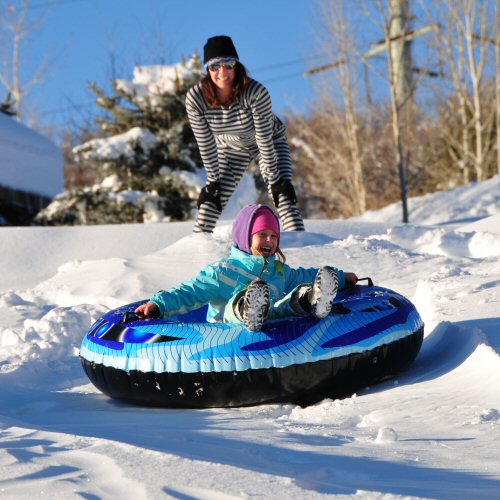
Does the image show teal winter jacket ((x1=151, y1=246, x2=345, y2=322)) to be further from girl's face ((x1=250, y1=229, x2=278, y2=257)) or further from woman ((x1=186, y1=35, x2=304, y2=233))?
woman ((x1=186, y1=35, x2=304, y2=233))

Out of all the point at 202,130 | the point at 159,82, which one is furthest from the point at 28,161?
the point at 202,130

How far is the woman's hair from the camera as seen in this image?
513 centimetres

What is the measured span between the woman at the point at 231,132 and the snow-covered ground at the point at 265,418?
1.16 feet

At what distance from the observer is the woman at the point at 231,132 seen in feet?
16.7

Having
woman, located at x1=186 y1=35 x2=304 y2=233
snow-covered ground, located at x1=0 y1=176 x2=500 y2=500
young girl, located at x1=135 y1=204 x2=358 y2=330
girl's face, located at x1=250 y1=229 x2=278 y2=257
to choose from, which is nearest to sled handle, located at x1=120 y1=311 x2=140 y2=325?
young girl, located at x1=135 y1=204 x2=358 y2=330

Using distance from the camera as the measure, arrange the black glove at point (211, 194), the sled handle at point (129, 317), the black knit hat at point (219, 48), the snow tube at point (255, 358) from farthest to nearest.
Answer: the black glove at point (211, 194) < the black knit hat at point (219, 48) < the sled handle at point (129, 317) < the snow tube at point (255, 358)

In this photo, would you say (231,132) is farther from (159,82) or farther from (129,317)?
(159,82)

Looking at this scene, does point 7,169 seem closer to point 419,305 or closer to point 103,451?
point 419,305

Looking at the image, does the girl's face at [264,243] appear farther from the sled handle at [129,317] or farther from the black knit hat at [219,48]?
the black knit hat at [219,48]

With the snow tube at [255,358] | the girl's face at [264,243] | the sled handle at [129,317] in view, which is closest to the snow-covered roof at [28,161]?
the sled handle at [129,317]

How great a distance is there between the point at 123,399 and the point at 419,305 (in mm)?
1962

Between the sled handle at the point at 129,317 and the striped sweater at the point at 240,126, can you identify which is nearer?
the sled handle at the point at 129,317

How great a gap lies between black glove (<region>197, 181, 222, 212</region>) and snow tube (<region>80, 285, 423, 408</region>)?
256 centimetres

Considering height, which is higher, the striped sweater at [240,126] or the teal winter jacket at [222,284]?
the striped sweater at [240,126]
